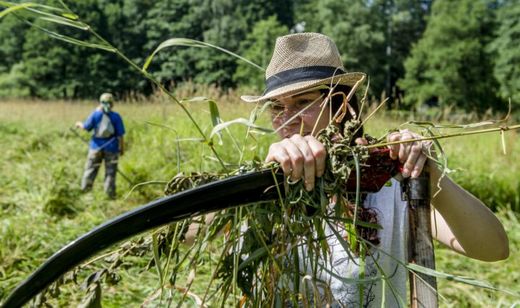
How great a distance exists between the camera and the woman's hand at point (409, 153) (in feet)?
2.93

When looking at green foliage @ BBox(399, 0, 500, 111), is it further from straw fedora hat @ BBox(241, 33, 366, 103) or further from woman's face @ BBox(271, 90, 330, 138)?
woman's face @ BBox(271, 90, 330, 138)

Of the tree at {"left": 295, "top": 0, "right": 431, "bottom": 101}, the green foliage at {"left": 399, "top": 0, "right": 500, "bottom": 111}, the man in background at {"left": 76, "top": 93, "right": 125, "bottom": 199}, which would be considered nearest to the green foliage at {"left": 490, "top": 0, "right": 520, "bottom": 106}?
the green foliage at {"left": 399, "top": 0, "right": 500, "bottom": 111}

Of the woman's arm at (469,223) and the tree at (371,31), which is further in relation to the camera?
the tree at (371,31)

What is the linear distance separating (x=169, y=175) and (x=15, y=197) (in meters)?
1.79

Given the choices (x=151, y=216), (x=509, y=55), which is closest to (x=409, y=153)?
(x=151, y=216)

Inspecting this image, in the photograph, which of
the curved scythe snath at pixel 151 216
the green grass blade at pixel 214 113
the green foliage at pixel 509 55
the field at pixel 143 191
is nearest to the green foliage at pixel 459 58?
the green foliage at pixel 509 55

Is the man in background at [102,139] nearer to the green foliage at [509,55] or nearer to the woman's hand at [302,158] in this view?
the woman's hand at [302,158]

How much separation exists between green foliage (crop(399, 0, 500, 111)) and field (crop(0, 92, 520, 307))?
28.6 meters

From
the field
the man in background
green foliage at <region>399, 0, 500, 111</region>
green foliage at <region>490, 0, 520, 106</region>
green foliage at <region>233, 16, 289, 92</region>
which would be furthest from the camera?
green foliage at <region>233, 16, 289, 92</region>

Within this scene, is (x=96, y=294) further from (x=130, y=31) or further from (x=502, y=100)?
(x=130, y=31)

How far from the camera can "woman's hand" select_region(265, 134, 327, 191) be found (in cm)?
78

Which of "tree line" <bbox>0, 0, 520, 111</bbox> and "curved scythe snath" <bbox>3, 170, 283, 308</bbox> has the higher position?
"tree line" <bbox>0, 0, 520, 111</bbox>

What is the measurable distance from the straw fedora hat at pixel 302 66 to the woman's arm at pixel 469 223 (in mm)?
391

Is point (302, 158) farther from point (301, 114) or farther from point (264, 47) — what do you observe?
point (264, 47)
